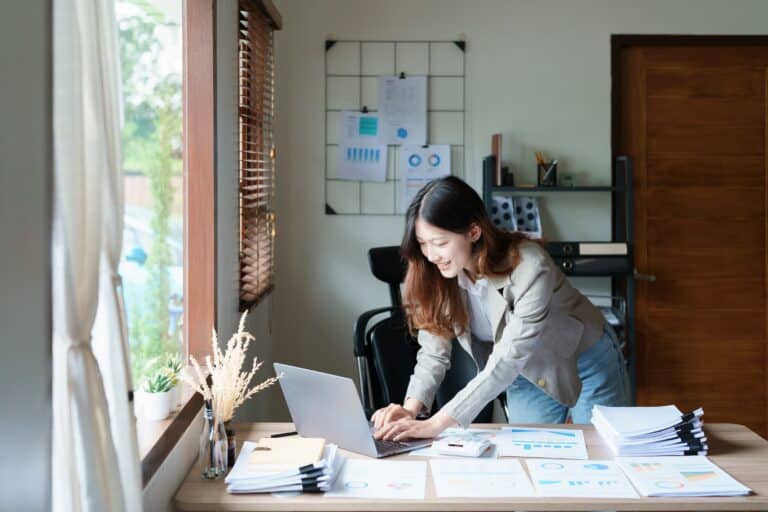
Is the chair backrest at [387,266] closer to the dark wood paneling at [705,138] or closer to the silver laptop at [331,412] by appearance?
the silver laptop at [331,412]

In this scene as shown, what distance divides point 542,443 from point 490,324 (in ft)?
1.55

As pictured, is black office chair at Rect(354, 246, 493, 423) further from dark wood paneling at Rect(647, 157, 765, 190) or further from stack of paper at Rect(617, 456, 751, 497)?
dark wood paneling at Rect(647, 157, 765, 190)

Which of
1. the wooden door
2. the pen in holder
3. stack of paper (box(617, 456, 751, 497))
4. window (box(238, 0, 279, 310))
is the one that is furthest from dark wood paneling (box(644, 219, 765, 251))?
stack of paper (box(617, 456, 751, 497))

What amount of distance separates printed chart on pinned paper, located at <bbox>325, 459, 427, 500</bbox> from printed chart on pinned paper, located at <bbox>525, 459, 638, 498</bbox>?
25 centimetres

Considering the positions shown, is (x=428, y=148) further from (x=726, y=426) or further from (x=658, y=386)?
(x=726, y=426)

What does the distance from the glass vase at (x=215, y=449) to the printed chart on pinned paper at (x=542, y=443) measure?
0.63m

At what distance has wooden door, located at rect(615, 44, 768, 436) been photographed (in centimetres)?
434

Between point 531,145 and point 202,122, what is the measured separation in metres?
2.05

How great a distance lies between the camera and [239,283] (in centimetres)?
317

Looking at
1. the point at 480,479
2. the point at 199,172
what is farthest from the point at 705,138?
the point at 480,479

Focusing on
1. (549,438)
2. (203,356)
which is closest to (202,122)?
(203,356)

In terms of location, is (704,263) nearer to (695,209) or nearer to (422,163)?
(695,209)

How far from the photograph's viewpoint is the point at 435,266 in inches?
100

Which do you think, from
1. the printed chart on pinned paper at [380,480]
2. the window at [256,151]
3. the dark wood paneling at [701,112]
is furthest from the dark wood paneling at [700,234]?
the printed chart on pinned paper at [380,480]
